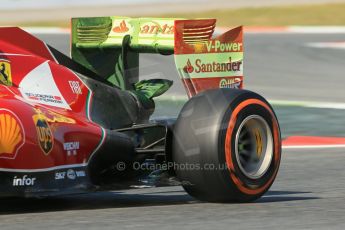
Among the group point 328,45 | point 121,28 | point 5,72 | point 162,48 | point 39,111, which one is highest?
point 328,45

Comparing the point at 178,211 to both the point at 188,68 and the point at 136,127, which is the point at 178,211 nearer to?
the point at 136,127

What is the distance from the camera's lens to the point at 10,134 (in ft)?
18.4

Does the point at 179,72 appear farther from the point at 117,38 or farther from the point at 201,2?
the point at 201,2

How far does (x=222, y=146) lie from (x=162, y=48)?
126 cm

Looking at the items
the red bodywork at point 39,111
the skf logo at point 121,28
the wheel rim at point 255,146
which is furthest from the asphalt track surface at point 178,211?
the skf logo at point 121,28

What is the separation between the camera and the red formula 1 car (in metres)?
5.80

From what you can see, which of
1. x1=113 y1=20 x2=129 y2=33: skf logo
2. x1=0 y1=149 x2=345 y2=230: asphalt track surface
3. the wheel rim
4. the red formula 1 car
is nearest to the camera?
x1=0 y1=149 x2=345 y2=230: asphalt track surface

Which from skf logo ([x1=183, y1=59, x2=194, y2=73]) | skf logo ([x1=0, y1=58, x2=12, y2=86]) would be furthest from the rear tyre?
skf logo ([x1=0, y1=58, x2=12, y2=86])

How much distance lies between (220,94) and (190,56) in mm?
508

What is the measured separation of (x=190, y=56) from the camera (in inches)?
263

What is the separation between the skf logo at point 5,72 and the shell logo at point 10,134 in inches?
19.0

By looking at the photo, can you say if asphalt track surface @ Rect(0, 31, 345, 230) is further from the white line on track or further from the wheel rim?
the white line on track

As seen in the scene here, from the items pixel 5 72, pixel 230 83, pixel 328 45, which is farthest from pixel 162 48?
pixel 328 45

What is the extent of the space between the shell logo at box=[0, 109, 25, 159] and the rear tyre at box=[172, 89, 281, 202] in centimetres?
114
